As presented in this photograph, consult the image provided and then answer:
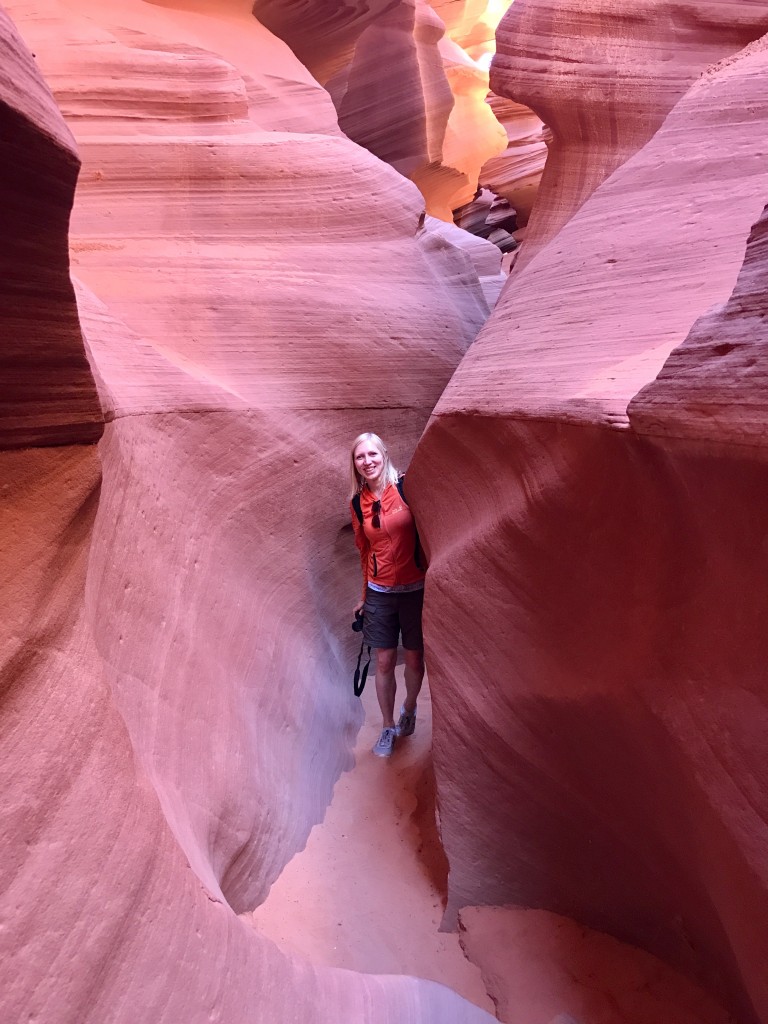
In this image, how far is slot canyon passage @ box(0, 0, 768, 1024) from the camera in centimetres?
172

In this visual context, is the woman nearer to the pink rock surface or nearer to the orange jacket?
the orange jacket

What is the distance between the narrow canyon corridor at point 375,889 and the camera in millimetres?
2760

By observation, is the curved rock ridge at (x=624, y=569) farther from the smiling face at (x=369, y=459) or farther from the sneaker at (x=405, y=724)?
the sneaker at (x=405, y=724)

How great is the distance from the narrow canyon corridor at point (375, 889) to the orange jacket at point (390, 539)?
0.94m

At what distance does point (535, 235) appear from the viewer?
4.43 meters

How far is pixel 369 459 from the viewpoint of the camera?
3539 millimetres

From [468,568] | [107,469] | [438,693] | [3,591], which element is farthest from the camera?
[438,693]

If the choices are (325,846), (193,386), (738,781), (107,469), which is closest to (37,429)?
(107,469)

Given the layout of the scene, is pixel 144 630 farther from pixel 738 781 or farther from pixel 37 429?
pixel 738 781

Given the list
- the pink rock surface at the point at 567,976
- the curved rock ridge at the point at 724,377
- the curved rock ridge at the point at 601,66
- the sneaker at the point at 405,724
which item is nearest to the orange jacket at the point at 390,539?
the sneaker at the point at 405,724

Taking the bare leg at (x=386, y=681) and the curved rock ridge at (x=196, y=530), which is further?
the bare leg at (x=386, y=681)

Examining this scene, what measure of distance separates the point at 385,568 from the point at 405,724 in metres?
0.89

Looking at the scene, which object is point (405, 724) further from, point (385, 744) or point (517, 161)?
point (517, 161)

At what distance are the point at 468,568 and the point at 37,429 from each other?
167 cm
